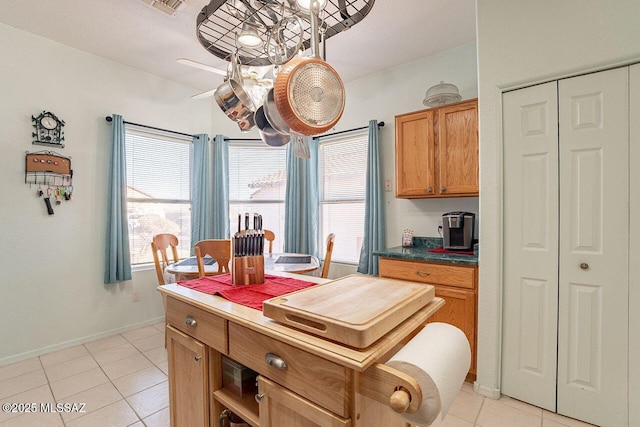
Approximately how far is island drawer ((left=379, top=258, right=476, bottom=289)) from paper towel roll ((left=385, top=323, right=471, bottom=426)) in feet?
4.89

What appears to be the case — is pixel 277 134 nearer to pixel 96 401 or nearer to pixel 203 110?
pixel 96 401

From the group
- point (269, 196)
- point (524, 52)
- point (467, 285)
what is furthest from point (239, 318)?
point (269, 196)

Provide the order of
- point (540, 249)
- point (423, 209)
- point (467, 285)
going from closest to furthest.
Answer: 1. point (540, 249)
2. point (467, 285)
3. point (423, 209)

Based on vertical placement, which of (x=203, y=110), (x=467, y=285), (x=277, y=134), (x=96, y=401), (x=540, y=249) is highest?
(x=203, y=110)

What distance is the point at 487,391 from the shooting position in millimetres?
2133

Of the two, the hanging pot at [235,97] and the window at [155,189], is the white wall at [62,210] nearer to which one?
the window at [155,189]

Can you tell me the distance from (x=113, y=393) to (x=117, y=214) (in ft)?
5.66

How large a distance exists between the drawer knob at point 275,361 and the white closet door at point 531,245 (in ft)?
5.99

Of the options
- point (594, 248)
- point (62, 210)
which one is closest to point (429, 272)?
point (594, 248)

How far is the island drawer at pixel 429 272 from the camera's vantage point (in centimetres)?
226

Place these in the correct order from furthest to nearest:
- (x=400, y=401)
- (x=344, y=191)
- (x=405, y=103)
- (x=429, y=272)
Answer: (x=344, y=191) → (x=405, y=103) → (x=429, y=272) → (x=400, y=401)

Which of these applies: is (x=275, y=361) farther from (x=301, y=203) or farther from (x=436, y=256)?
(x=301, y=203)

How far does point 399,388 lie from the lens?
0.74m

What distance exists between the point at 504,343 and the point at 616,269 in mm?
809
